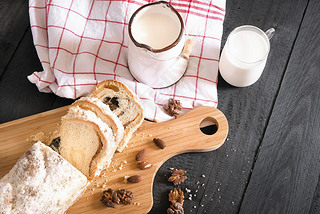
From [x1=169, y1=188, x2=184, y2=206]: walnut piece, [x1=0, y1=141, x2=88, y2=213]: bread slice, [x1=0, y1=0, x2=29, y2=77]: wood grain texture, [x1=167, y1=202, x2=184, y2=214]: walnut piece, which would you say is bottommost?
[x1=167, y1=202, x2=184, y2=214]: walnut piece

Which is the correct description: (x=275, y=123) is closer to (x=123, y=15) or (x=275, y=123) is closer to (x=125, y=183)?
(x=125, y=183)

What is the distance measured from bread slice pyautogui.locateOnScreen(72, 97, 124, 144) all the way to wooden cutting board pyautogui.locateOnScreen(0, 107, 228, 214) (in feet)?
0.56

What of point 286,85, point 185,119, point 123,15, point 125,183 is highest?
point 123,15

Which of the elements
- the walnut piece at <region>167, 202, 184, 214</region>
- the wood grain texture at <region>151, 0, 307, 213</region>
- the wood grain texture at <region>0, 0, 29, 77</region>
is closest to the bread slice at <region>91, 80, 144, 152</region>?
the wood grain texture at <region>151, 0, 307, 213</region>

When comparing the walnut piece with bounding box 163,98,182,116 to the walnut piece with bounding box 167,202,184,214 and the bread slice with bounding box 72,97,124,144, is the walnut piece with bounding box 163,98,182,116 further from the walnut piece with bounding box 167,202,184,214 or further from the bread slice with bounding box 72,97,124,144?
the walnut piece with bounding box 167,202,184,214

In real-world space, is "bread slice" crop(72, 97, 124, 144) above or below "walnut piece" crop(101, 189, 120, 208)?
above

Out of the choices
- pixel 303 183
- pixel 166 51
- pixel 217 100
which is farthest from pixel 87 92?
pixel 303 183

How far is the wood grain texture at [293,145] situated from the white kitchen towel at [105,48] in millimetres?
407

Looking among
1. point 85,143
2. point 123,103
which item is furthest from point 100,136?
point 123,103

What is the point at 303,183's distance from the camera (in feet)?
6.83

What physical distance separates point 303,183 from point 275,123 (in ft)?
1.15

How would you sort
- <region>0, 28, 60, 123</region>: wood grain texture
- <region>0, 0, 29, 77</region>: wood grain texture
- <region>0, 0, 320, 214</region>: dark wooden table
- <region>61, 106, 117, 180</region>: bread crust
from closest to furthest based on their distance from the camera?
1. <region>61, 106, 117, 180</region>: bread crust
2. <region>0, 0, 320, 214</region>: dark wooden table
3. <region>0, 28, 60, 123</region>: wood grain texture
4. <region>0, 0, 29, 77</region>: wood grain texture

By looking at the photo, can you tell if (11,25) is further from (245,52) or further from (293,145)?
(293,145)

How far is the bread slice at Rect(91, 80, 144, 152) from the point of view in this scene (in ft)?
6.52
